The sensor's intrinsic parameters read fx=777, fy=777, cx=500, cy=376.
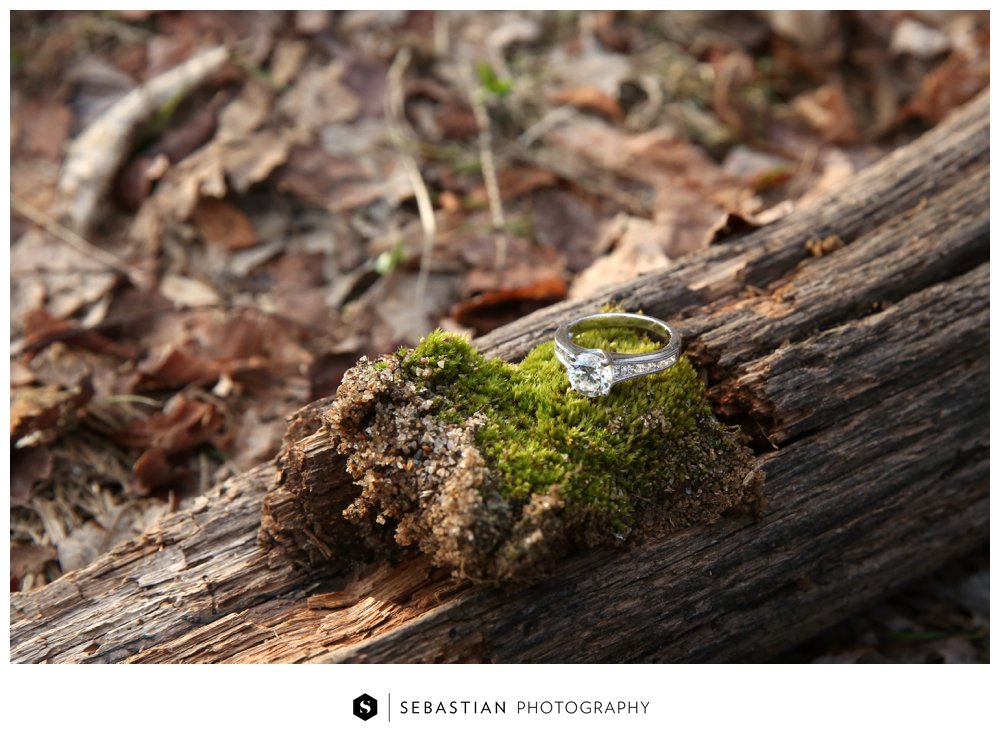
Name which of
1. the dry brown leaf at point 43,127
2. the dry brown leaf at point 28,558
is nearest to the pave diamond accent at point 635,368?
the dry brown leaf at point 28,558

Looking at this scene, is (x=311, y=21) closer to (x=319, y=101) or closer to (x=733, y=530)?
(x=319, y=101)

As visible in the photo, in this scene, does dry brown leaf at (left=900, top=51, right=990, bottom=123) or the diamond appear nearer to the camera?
the diamond

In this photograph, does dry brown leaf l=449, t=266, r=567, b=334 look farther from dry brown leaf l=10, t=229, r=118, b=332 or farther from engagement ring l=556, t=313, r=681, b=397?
dry brown leaf l=10, t=229, r=118, b=332

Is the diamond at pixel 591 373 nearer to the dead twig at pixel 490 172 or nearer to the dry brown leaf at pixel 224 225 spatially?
the dead twig at pixel 490 172

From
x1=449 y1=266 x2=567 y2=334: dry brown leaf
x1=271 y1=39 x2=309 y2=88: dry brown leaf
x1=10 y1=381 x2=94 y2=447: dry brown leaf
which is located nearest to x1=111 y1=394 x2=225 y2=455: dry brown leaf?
x1=10 y1=381 x2=94 y2=447: dry brown leaf

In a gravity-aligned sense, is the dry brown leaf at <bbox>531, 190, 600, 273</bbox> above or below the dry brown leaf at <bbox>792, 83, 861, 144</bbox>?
below
